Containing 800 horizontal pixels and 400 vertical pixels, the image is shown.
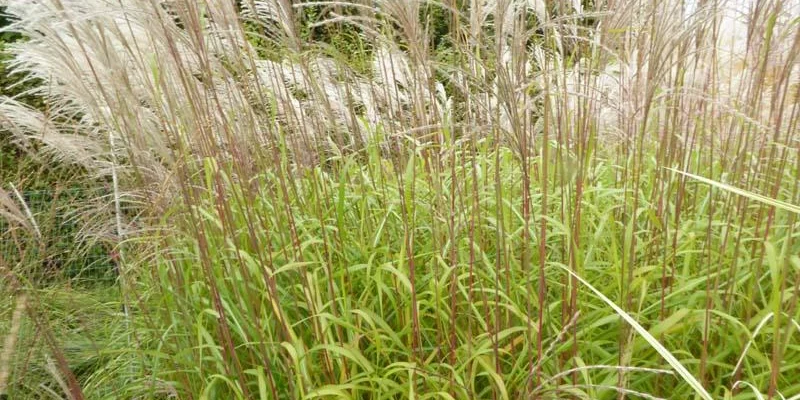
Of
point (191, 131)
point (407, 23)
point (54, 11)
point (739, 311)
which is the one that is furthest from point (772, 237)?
point (54, 11)

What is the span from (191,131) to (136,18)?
17.3 inches

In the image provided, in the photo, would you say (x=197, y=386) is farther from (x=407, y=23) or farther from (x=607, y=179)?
(x=607, y=179)

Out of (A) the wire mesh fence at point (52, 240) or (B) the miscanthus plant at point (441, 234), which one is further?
(A) the wire mesh fence at point (52, 240)

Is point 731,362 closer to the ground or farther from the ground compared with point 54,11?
closer to the ground

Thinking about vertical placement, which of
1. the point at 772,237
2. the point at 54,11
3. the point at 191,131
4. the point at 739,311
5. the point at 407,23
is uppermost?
the point at 54,11

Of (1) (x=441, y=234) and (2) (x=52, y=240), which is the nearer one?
(1) (x=441, y=234)

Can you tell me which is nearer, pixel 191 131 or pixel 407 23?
pixel 407 23

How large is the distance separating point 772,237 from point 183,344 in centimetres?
199

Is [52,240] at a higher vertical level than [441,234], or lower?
lower

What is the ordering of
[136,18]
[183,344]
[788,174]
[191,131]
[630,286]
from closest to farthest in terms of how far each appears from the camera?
[630,286] < [136,18] < [191,131] < [183,344] < [788,174]

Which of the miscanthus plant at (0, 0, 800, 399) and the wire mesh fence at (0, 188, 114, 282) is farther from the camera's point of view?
the wire mesh fence at (0, 188, 114, 282)

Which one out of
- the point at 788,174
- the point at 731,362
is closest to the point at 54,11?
the point at 731,362

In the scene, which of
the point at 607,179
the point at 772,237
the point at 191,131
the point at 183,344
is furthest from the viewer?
the point at 607,179

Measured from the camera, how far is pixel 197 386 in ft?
7.79
